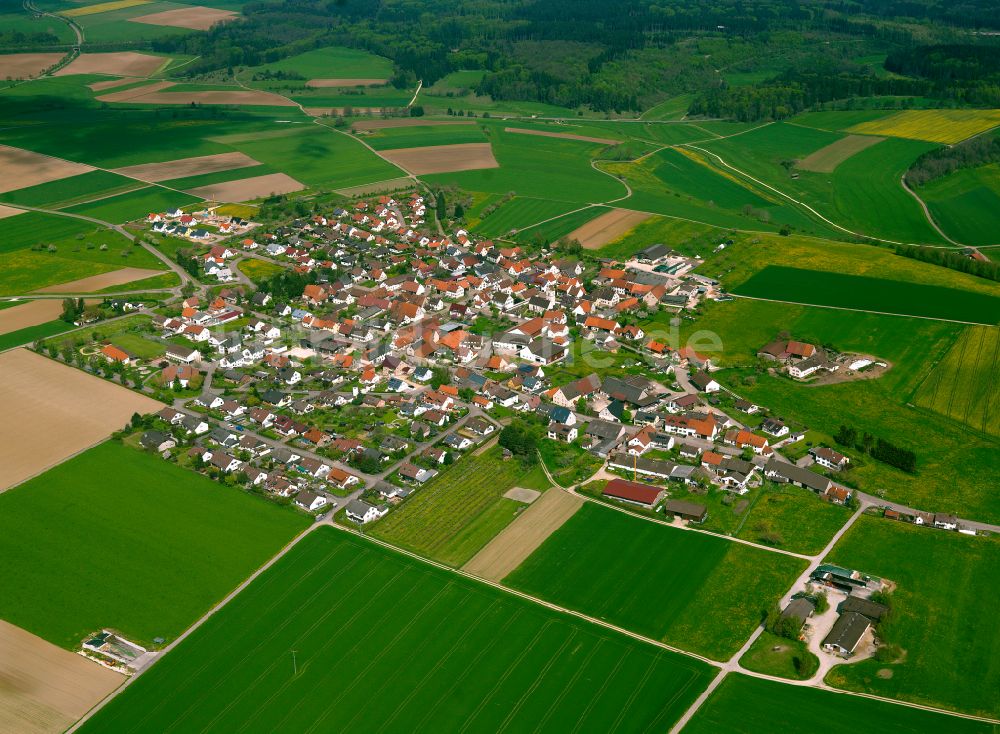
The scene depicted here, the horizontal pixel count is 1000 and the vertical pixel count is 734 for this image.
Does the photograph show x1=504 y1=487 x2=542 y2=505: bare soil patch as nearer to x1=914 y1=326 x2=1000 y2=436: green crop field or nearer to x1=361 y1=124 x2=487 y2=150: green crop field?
x1=914 y1=326 x2=1000 y2=436: green crop field

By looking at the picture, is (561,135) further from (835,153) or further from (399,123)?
(835,153)

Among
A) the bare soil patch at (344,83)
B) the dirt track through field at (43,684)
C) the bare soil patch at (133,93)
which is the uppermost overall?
the bare soil patch at (344,83)

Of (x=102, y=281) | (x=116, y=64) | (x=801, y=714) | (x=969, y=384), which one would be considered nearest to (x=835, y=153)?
(x=969, y=384)

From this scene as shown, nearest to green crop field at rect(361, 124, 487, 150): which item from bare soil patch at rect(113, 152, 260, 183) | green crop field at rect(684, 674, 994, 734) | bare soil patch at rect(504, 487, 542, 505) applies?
bare soil patch at rect(113, 152, 260, 183)

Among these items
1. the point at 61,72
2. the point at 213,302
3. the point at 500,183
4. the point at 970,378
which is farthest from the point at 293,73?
the point at 970,378

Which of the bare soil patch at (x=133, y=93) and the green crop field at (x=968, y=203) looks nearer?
the green crop field at (x=968, y=203)

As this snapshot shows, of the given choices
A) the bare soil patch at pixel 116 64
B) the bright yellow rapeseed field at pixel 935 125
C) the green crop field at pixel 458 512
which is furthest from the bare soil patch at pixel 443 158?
the green crop field at pixel 458 512

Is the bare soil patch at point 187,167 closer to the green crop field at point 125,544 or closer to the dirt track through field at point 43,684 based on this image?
the green crop field at point 125,544
